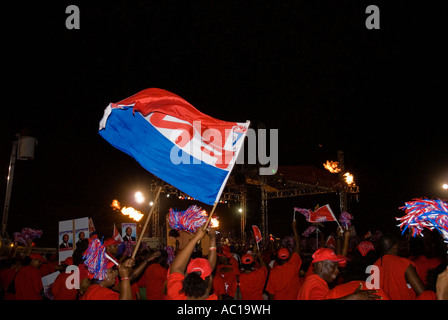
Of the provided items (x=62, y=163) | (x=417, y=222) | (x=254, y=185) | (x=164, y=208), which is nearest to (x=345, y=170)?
(x=254, y=185)

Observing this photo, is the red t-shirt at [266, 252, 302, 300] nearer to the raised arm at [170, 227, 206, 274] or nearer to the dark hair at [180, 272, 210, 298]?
the raised arm at [170, 227, 206, 274]

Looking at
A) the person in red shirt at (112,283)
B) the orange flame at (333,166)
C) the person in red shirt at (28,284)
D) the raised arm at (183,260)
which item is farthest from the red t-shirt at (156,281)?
the orange flame at (333,166)

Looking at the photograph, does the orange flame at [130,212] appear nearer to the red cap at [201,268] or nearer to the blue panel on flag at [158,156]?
the blue panel on flag at [158,156]

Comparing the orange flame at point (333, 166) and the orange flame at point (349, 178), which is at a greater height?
the orange flame at point (333, 166)

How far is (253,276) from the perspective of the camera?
6199mm

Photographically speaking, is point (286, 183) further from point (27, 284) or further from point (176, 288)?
point (176, 288)

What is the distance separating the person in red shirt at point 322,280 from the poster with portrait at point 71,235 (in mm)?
6258

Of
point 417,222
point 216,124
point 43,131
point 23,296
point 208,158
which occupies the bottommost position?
point 23,296

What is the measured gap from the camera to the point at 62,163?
54.1ft

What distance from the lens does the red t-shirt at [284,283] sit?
598cm

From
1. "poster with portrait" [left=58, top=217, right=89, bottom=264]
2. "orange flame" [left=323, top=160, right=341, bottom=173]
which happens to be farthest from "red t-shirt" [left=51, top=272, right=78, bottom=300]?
"orange flame" [left=323, top=160, right=341, bottom=173]

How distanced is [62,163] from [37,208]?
2232mm
